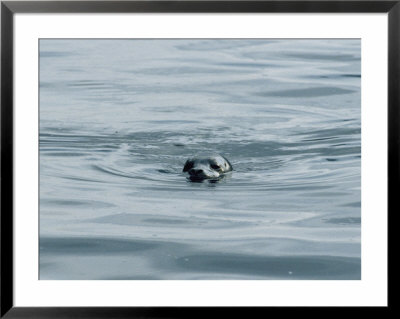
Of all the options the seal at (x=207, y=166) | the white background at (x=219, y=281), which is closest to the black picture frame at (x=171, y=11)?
the white background at (x=219, y=281)

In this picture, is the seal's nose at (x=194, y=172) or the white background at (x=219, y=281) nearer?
the white background at (x=219, y=281)

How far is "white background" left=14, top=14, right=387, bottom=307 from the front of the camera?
20.4 ft

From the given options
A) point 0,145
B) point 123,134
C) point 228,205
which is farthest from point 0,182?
point 228,205

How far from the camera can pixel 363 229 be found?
6.27 m

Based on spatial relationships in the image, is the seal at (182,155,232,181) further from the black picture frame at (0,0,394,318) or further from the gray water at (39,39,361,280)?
the black picture frame at (0,0,394,318)

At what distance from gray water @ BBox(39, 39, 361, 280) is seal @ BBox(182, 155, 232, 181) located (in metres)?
0.04

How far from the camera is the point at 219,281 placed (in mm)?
6227

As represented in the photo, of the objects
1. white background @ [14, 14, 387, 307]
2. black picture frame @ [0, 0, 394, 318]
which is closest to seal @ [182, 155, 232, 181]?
white background @ [14, 14, 387, 307]

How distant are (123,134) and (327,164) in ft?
2.85

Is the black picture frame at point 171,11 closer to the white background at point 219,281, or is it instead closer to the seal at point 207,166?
the white background at point 219,281

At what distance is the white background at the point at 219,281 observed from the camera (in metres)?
6.23

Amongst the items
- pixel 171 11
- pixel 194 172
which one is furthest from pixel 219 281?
pixel 171 11

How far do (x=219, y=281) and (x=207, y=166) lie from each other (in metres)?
0.48

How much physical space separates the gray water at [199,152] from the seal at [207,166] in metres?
0.04
